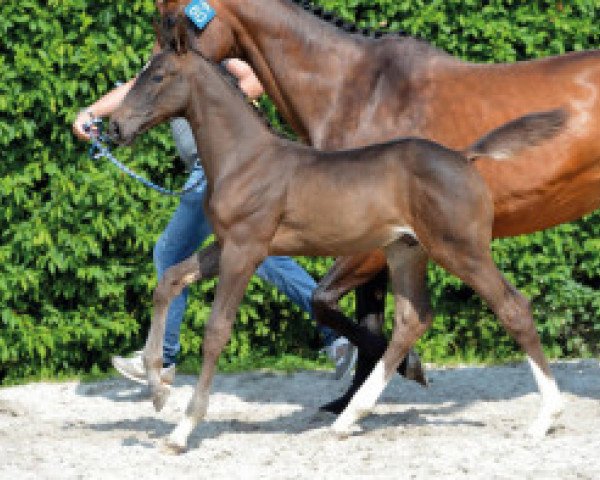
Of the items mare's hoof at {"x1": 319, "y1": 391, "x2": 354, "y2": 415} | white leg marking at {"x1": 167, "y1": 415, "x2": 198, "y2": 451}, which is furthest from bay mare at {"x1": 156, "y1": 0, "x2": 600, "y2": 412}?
white leg marking at {"x1": 167, "y1": 415, "x2": 198, "y2": 451}

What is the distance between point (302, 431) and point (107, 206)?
2219 millimetres

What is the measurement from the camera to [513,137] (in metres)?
5.31

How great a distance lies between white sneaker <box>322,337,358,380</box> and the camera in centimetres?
677

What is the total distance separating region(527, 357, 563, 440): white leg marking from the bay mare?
0.83 metres

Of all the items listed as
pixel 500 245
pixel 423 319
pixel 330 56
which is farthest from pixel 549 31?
pixel 423 319

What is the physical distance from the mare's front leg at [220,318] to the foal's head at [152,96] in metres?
0.62

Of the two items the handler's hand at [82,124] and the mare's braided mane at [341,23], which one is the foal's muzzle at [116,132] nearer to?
the handler's hand at [82,124]

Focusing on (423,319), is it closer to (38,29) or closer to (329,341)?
(329,341)

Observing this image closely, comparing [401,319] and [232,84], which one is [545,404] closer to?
[401,319]

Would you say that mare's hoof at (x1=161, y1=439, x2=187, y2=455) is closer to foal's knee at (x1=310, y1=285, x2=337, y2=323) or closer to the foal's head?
foal's knee at (x1=310, y1=285, x2=337, y2=323)

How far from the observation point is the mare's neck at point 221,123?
211 inches

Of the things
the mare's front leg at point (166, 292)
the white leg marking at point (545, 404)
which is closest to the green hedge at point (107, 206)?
the mare's front leg at point (166, 292)

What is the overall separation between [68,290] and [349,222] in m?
2.77

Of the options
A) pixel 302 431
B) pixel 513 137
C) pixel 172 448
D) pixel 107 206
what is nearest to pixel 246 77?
pixel 107 206
